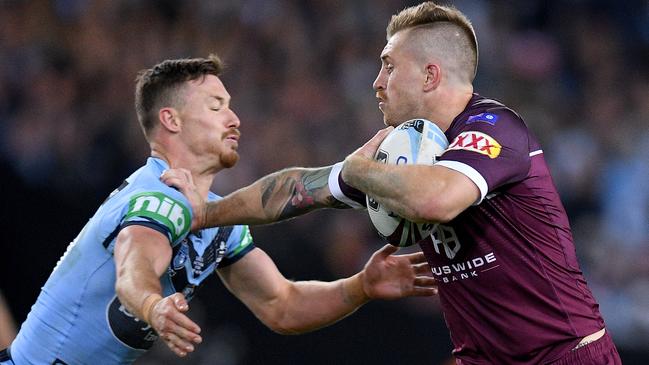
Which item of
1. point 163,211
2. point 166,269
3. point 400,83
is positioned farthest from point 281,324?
point 400,83

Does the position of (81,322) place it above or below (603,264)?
below

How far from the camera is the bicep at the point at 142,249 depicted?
505 cm

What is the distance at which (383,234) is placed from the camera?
5.08 meters

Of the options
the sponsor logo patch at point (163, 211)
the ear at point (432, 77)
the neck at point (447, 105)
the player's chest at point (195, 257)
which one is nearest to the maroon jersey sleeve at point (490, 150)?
the neck at point (447, 105)

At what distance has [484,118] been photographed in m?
4.83

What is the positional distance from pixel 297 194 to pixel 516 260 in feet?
4.00

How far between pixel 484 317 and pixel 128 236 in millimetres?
1758

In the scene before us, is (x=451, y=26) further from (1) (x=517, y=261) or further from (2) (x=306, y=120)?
(2) (x=306, y=120)

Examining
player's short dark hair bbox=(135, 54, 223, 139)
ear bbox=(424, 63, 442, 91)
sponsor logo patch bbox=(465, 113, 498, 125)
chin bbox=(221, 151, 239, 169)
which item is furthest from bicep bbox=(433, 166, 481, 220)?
player's short dark hair bbox=(135, 54, 223, 139)

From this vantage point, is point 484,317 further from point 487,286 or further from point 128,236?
point 128,236

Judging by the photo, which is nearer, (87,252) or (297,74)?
(87,252)

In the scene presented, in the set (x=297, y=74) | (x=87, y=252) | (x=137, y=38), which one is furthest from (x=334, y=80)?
(x=87, y=252)

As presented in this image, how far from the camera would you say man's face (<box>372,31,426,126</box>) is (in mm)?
5172

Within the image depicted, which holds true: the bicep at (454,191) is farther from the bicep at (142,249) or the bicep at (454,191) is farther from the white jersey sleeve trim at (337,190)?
the bicep at (142,249)
